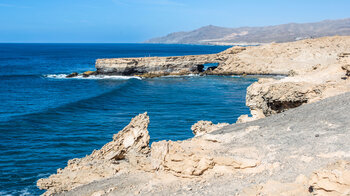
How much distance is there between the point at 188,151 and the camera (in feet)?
33.1

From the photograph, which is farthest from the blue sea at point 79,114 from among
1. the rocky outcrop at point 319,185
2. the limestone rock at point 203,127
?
the rocky outcrop at point 319,185

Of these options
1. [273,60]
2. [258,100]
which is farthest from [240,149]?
[273,60]

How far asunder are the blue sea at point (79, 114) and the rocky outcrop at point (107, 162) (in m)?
5.64

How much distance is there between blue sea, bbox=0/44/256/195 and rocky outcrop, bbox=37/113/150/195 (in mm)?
5637

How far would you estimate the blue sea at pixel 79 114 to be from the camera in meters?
22.2

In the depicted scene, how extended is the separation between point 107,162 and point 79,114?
2461 centimetres

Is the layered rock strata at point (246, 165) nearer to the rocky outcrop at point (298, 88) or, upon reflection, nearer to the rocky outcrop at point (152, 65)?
the rocky outcrop at point (298, 88)

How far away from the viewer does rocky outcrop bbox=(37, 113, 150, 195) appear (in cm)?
1214

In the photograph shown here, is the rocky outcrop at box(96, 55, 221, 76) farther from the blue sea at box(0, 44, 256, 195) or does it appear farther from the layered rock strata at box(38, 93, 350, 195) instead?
the layered rock strata at box(38, 93, 350, 195)

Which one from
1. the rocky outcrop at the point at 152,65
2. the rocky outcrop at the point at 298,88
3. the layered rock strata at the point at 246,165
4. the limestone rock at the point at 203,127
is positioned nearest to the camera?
the layered rock strata at the point at 246,165

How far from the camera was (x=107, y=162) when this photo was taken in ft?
41.1

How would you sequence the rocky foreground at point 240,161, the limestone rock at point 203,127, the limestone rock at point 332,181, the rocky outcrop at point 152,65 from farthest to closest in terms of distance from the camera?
the rocky outcrop at point 152,65, the limestone rock at point 203,127, the rocky foreground at point 240,161, the limestone rock at point 332,181

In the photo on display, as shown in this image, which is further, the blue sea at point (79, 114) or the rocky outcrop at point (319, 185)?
the blue sea at point (79, 114)

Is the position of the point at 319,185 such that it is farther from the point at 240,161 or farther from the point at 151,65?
the point at 151,65
